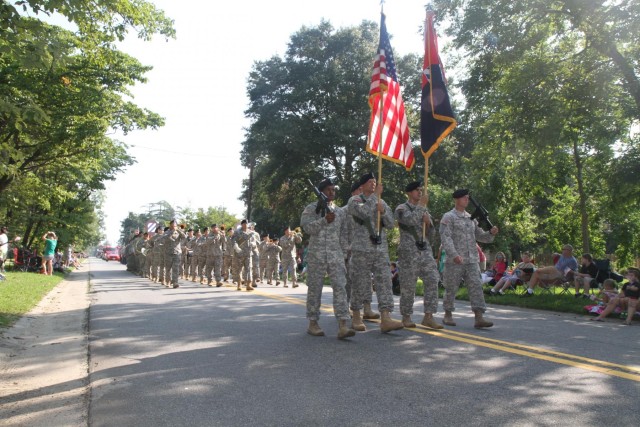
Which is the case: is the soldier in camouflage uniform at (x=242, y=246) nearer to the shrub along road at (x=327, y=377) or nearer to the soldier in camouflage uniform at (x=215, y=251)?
the soldier in camouflage uniform at (x=215, y=251)

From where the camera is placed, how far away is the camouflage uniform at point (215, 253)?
18016 mm

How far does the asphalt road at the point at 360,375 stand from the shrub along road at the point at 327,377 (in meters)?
0.02

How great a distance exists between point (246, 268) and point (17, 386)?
11725 millimetres

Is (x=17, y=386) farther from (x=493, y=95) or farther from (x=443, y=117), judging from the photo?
(x=493, y=95)

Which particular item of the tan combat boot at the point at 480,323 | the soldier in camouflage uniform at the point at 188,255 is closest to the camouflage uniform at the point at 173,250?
the soldier in camouflage uniform at the point at 188,255

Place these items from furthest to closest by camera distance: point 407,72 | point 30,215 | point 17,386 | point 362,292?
point 407,72 < point 30,215 < point 362,292 < point 17,386

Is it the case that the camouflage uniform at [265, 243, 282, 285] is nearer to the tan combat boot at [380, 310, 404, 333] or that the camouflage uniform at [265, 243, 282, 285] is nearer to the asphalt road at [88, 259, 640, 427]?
the asphalt road at [88, 259, 640, 427]

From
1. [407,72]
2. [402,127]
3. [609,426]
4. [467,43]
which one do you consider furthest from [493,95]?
[407,72]

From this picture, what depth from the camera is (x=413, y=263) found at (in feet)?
25.3

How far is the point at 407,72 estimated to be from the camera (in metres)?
34.9

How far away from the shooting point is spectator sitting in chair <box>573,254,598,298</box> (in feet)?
42.7

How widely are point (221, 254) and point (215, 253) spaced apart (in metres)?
0.26

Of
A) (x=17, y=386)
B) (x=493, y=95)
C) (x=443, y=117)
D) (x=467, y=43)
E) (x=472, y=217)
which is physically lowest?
(x=17, y=386)

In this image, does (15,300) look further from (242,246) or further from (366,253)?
(366,253)
